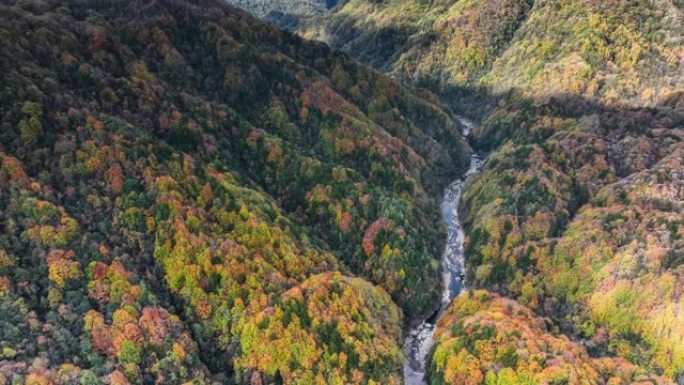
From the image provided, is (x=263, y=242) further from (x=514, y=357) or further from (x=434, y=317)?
(x=514, y=357)

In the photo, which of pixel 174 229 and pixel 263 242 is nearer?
pixel 174 229

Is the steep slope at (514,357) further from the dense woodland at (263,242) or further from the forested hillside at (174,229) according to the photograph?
the forested hillside at (174,229)

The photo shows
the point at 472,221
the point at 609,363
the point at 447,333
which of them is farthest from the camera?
the point at 472,221

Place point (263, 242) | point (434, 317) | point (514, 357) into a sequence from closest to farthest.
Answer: point (514, 357)
point (263, 242)
point (434, 317)

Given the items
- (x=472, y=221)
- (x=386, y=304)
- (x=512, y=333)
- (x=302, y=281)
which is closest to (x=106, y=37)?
(x=302, y=281)

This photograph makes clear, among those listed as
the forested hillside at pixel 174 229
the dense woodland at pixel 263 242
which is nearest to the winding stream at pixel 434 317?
the forested hillside at pixel 174 229

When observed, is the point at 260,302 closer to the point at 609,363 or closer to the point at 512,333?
the point at 512,333

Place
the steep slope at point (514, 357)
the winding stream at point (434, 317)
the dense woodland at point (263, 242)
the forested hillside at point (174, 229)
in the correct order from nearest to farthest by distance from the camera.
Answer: the forested hillside at point (174, 229), the dense woodland at point (263, 242), the steep slope at point (514, 357), the winding stream at point (434, 317)

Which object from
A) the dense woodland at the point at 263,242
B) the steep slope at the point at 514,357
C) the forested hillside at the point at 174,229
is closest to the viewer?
the forested hillside at the point at 174,229

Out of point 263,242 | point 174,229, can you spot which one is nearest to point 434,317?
point 263,242
